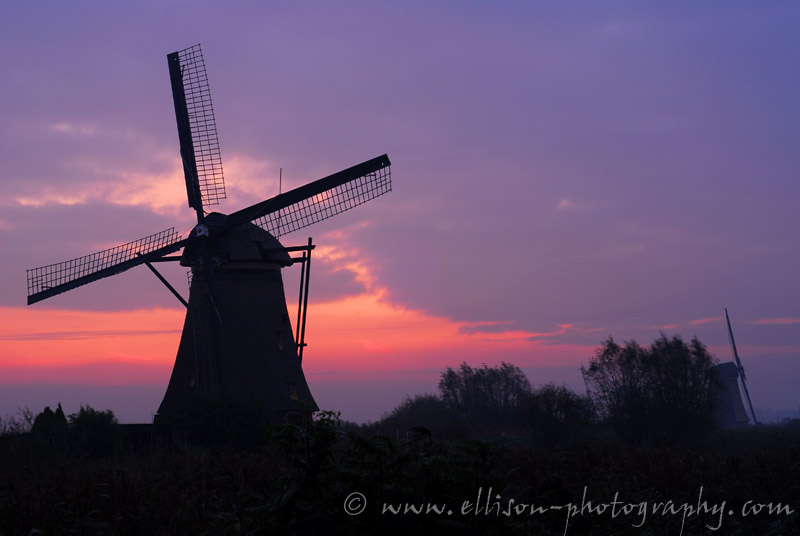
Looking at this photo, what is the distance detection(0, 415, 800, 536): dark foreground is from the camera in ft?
19.0

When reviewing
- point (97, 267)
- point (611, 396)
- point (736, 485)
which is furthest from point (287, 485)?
point (611, 396)

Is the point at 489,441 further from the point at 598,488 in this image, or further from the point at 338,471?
the point at 598,488

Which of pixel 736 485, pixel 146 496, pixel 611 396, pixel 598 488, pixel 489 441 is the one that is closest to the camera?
pixel 489 441

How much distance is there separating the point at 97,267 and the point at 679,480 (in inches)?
972

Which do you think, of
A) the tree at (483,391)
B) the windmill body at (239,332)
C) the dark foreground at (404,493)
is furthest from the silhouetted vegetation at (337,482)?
the tree at (483,391)

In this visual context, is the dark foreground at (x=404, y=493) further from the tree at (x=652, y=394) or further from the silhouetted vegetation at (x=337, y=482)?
the tree at (x=652, y=394)

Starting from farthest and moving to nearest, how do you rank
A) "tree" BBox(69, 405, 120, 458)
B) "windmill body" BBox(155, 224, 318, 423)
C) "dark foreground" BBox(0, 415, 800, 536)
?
"windmill body" BBox(155, 224, 318, 423), "tree" BBox(69, 405, 120, 458), "dark foreground" BBox(0, 415, 800, 536)

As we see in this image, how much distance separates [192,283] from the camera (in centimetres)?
3222

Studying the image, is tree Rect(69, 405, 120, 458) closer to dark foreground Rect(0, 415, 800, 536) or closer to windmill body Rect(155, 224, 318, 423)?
windmill body Rect(155, 224, 318, 423)

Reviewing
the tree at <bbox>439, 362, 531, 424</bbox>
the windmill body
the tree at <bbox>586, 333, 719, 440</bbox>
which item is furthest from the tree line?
the tree at <bbox>439, 362, 531, 424</bbox>

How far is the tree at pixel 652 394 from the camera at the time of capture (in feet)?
121

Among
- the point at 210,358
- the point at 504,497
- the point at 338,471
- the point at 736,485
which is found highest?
the point at 210,358

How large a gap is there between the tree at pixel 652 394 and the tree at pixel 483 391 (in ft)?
86.8

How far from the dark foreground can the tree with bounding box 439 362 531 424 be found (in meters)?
52.1
